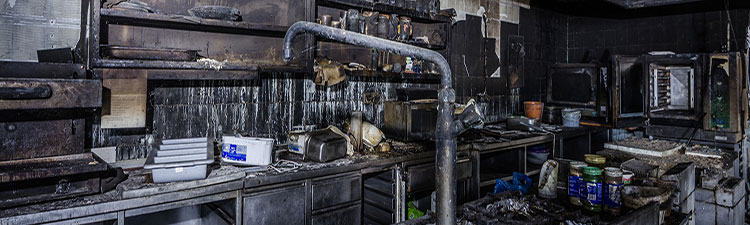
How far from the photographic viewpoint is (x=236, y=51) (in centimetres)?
335

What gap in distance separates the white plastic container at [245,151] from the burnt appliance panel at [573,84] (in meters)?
4.21

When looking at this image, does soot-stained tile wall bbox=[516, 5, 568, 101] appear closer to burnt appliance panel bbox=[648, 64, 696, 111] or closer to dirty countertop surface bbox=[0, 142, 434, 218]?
burnt appliance panel bbox=[648, 64, 696, 111]

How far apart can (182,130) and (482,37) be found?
12.4 ft

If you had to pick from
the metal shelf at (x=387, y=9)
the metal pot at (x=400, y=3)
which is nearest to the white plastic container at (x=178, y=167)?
the metal shelf at (x=387, y=9)

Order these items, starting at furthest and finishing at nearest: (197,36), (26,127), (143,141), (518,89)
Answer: (518,89) < (197,36) < (143,141) < (26,127)

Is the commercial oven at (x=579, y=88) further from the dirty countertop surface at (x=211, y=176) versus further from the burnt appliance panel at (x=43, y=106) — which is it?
the burnt appliance panel at (x=43, y=106)

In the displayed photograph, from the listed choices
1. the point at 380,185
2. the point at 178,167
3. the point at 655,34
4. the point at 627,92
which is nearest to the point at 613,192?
the point at 380,185

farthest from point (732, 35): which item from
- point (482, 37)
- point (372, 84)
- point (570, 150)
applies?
point (372, 84)

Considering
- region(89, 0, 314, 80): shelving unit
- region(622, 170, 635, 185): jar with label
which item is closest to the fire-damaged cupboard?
region(89, 0, 314, 80): shelving unit

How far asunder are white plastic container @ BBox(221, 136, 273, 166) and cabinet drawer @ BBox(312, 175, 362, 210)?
0.41 metres

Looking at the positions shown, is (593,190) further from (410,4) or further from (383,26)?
(410,4)

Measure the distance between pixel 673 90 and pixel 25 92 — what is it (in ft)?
18.6

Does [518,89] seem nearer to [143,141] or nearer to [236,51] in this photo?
[236,51]

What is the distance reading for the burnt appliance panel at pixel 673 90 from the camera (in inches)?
166
